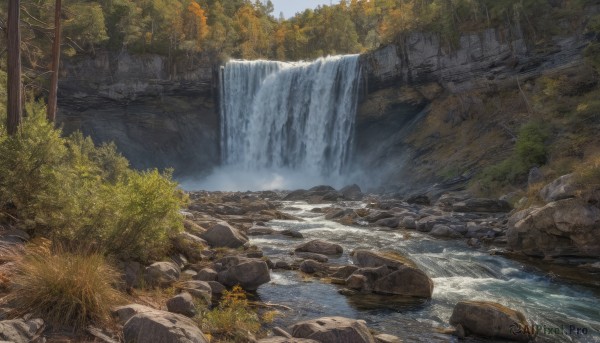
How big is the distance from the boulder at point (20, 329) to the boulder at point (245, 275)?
4.97 metres

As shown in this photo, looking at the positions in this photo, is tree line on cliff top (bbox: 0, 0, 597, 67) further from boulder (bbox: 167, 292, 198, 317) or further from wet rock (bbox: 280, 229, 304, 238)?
wet rock (bbox: 280, 229, 304, 238)

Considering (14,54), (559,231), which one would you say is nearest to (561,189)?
(559,231)

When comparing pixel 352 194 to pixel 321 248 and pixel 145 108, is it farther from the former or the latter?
pixel 145 108

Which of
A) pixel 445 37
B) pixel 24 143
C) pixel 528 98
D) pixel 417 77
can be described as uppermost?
pixel 445 37

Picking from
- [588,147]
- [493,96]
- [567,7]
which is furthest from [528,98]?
[588,147]

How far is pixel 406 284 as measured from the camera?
34.7 feet

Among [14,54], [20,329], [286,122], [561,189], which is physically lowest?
[20,329]

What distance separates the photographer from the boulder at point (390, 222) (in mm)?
21723

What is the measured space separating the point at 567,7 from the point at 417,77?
1328cm

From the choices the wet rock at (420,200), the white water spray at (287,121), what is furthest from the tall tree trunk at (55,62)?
the white water spray at (287,121)

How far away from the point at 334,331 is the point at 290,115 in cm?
4332

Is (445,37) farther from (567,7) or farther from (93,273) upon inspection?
(93,273)

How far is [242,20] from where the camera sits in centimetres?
7150

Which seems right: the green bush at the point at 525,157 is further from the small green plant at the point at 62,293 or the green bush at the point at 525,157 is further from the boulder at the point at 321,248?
the small green plant at the point at 62,293
